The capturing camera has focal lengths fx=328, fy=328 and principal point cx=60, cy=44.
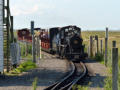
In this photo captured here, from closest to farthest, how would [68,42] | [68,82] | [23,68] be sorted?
1. [68,82]
2. [23,68]
3. [68,42]

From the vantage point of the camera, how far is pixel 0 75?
16.8m

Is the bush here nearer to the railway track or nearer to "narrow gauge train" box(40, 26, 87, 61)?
the railway track

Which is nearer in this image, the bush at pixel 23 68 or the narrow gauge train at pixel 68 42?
the bush at pixel 23 68

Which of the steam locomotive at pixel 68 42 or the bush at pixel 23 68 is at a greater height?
the steam locomotive at pixel 68 42

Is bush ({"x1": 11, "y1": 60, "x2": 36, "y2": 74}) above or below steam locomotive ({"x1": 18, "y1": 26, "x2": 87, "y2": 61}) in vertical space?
below

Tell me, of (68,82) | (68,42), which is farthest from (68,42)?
(68,82)

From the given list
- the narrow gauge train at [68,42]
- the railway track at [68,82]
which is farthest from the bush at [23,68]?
the narrow gauge train at [68,42]

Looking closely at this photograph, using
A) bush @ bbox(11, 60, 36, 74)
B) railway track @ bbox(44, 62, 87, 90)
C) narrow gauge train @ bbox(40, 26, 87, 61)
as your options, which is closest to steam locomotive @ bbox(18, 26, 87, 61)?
narrow gauge train @ bbox(40, 26, 87, 61)

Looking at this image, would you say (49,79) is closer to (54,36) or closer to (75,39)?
(75,39)

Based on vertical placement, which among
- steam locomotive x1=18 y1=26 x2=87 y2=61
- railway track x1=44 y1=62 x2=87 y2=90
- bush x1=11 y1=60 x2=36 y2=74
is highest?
steam locomotive x1=18 y1=26 x2=87 y2=61

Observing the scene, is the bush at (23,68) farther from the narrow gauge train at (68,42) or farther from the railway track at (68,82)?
the narrow gauge train at (68,42)

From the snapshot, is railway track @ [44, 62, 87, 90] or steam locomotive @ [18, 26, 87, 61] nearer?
railway track @ [44, 62, 87, 90]

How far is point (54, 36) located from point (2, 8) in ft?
49.1

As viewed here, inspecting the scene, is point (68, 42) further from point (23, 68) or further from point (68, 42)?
point (23, 68)
